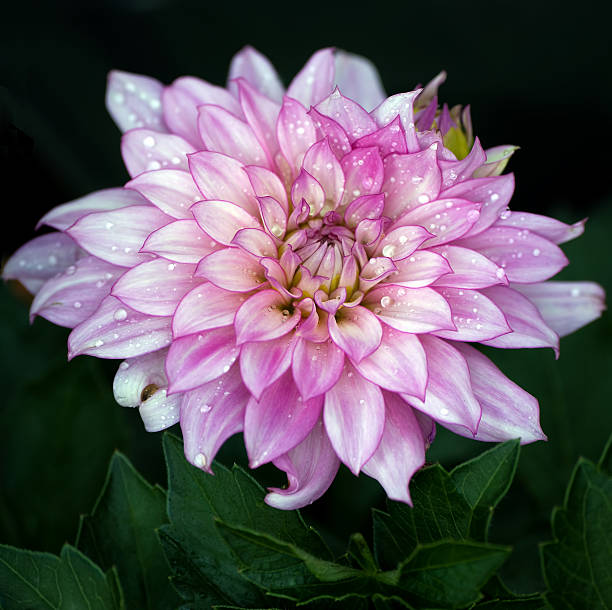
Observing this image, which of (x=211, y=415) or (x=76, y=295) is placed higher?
(x=76, y=295)

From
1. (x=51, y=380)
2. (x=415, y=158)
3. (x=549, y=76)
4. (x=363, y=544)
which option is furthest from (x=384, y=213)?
(x=549, y=76)

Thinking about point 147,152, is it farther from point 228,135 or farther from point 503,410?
point 503,410

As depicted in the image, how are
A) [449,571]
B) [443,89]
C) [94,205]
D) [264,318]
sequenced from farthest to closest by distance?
[443,89]
[94,205]
[264,318]
[449,571]

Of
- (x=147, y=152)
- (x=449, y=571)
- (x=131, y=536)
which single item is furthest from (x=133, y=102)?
(x=449, y=571)

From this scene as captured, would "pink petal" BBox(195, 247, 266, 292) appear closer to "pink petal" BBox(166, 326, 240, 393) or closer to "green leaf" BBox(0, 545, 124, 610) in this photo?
"pink petal" BBox(166, 326, 240, 393)

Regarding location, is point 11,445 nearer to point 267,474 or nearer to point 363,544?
point 267,474

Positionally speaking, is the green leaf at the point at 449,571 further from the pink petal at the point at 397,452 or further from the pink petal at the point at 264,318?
the pink petal at the point at 264,318

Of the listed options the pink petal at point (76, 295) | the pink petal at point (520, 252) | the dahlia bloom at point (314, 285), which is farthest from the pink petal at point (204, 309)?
the pink petal at point (520, 252)
